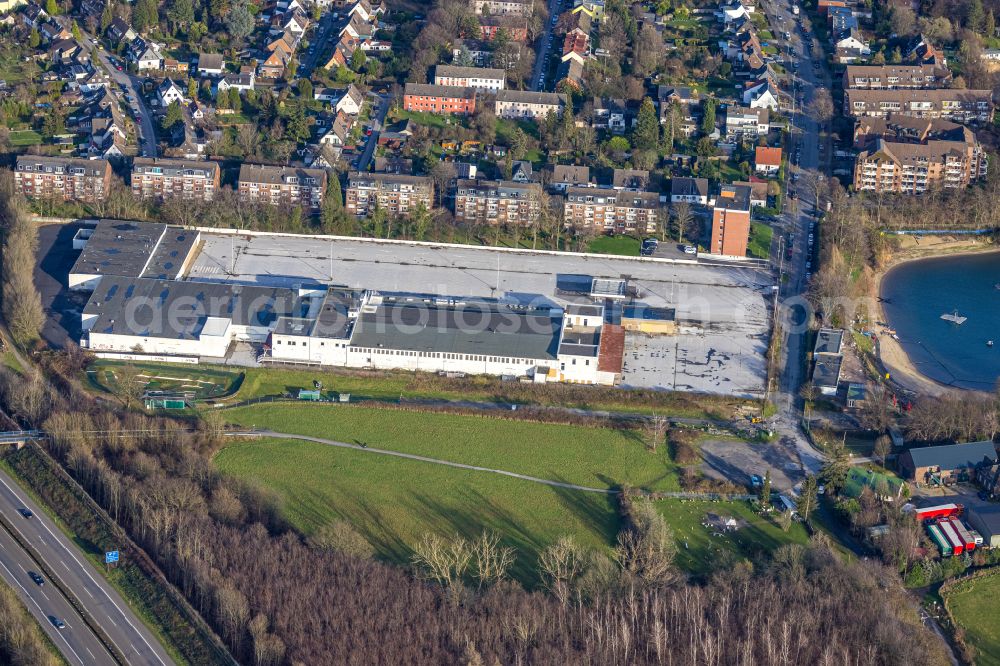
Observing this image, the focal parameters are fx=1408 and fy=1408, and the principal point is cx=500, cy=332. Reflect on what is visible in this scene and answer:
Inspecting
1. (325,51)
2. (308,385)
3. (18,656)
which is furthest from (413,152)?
(18,656)

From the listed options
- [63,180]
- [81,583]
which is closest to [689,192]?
[63,180]

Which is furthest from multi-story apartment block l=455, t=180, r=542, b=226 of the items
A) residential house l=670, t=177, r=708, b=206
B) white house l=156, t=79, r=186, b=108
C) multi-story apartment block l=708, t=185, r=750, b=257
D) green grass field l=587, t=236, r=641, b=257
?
white house l=156, t=79, r=186, b=108

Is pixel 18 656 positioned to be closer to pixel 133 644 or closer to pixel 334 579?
pixel 133 644

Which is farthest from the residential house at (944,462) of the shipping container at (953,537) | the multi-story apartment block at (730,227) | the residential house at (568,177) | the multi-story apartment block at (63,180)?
the multi-story apartment block at (63,180)

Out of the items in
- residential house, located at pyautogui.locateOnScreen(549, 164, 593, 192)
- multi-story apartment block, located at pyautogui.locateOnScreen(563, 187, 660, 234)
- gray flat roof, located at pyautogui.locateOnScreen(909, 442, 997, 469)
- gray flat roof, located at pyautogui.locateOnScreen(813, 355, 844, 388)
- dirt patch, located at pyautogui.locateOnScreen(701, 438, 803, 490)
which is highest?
residential house, located at pyautogui.locateOnScreen(549, 164, 593, 192)

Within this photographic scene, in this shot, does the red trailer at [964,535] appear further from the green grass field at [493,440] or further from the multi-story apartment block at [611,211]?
the multi-story apartment block at [611,211]

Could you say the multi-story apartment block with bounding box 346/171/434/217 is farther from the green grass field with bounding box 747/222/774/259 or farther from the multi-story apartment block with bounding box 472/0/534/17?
the multi-story apartment block with bounding box 472/0/534/17

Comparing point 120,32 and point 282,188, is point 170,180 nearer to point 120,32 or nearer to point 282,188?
point 282,188
